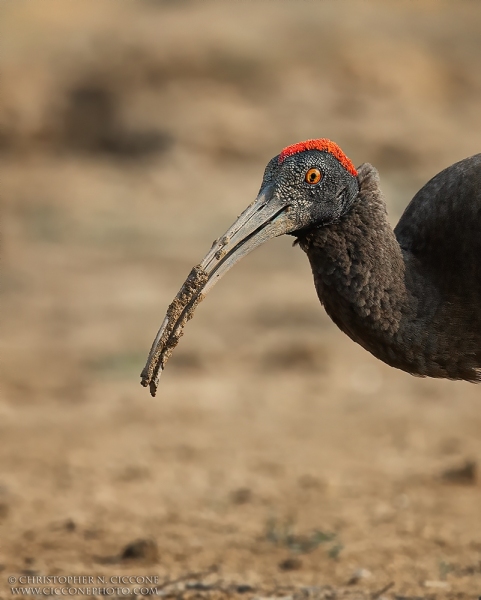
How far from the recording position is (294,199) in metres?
5.54

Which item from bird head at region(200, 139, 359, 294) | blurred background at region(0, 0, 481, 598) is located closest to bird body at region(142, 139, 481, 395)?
bird head at region(200, 139, 359, 294)

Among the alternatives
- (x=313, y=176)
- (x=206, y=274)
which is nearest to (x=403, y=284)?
(x=313, y=176)

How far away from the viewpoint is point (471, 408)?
10.8 meters

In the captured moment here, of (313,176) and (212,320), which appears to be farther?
(212,320)

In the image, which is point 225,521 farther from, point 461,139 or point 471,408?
point 461,139

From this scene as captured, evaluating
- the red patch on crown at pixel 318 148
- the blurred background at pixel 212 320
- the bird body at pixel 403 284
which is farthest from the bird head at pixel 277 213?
the blurred background at pixel 212 320

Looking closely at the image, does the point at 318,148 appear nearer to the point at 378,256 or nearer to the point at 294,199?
the point at 294,199

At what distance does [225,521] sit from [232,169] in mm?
10447

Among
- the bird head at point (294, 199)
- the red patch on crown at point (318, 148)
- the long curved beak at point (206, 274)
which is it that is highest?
the red patch on crown at point (318, 148)

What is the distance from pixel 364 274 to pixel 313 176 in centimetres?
59

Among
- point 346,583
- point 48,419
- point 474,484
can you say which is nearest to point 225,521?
point 346,583

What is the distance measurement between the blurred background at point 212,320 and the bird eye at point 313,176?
103 inches

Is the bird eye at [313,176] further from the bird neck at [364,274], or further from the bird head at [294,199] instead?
the bird neck at [364,274]

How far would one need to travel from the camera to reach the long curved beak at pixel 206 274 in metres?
5.27
